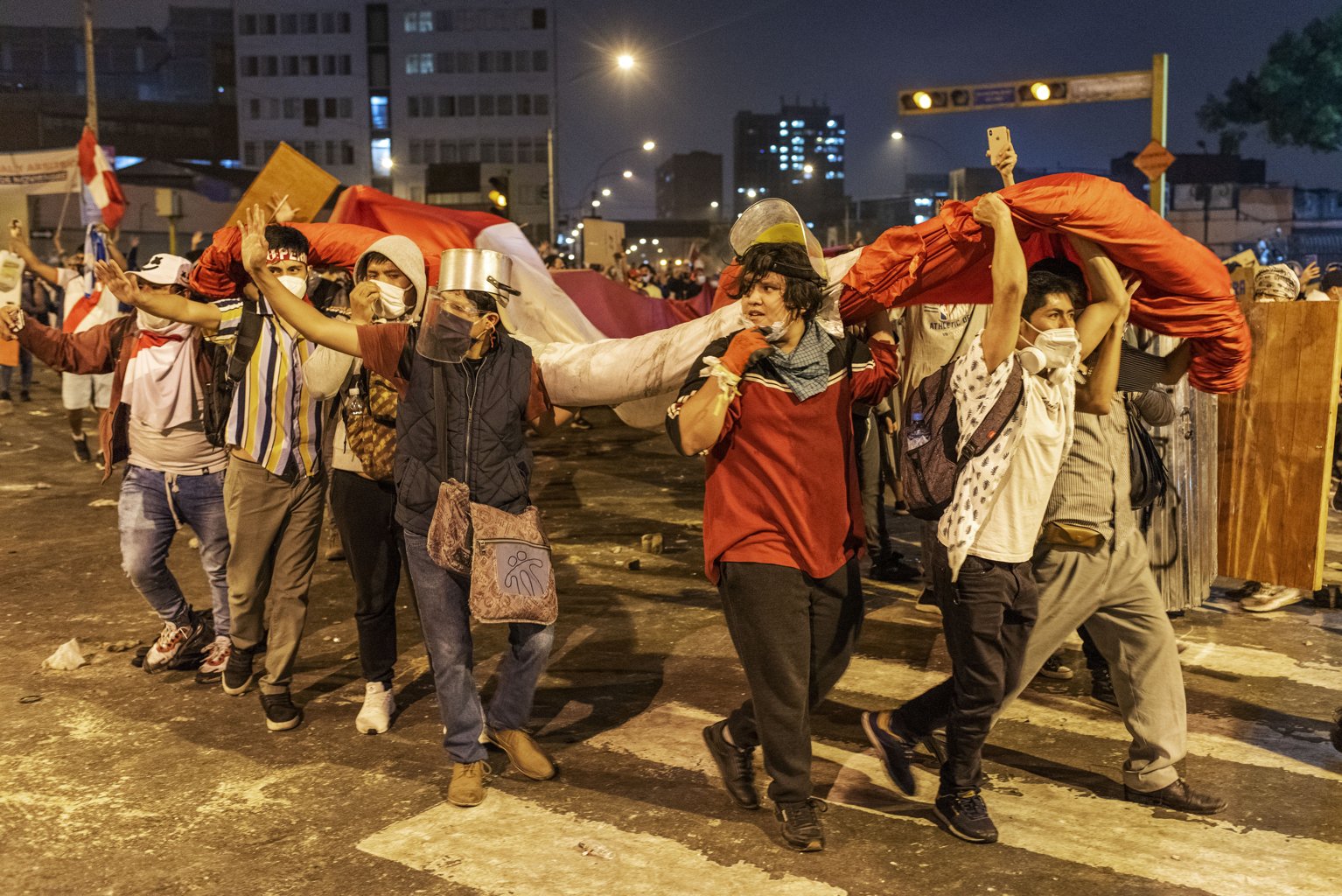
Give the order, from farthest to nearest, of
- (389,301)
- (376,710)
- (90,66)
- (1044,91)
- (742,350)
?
(90,66) < (1044,91) < (376,710) < (389,301) < (742,350)

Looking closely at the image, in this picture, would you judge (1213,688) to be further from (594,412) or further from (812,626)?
(594,412)

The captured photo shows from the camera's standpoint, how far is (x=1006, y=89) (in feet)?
69.5

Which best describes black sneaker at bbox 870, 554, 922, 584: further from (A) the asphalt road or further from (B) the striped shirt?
(B) the striped shirt

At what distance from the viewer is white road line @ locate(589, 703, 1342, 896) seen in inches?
163

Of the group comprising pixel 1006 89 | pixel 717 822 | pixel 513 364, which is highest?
pixel 1006 89

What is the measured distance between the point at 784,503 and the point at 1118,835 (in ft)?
5.60

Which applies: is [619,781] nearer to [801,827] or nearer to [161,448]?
[801,827]

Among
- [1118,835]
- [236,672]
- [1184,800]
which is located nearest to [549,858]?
[1118,835]

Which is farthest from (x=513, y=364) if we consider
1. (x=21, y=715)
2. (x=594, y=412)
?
(x=594, y=412)

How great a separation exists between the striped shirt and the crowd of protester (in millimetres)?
11

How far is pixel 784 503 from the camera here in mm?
4246

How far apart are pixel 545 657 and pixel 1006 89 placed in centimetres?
1859

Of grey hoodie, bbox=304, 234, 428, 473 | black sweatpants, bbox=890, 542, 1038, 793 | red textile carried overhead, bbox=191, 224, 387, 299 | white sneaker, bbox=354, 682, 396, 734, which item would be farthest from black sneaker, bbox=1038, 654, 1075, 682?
red textile carried overhead, bbox=191, 224, 387, 299

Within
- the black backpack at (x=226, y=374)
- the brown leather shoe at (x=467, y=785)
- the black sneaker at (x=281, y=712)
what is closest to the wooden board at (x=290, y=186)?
the black backpack at (x=226, y=374)
